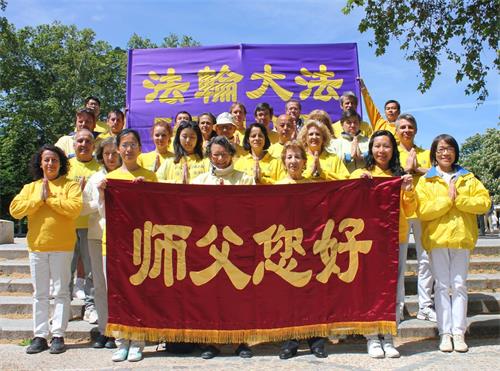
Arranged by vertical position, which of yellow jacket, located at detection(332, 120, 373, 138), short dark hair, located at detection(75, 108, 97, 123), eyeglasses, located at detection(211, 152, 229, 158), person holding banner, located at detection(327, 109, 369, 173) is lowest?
eyeglasses, located at detection(211, 152, 229, 158)

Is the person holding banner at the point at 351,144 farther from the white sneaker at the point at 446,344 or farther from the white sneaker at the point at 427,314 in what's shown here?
the white sneaker at the point at 446,344

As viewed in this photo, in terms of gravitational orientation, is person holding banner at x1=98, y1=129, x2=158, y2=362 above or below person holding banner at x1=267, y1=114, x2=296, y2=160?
below

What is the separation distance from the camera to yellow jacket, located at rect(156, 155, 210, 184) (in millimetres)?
4641

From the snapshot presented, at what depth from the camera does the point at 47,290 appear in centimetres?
428

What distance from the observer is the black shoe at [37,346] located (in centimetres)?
416

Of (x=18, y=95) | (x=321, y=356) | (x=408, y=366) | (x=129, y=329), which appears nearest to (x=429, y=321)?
(x=408, y=366)

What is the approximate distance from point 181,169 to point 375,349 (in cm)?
245

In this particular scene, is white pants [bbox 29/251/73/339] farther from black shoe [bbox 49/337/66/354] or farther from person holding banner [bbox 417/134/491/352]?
person holding banner [bbox 417/134/491/352]

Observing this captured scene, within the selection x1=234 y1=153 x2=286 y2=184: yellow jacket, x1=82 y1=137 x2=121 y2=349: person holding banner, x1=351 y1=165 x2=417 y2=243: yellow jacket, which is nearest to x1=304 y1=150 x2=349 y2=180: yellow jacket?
x1=351 y1=165 x2=417 y2=243: yellow jacket

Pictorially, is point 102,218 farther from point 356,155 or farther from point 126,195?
point 356,155

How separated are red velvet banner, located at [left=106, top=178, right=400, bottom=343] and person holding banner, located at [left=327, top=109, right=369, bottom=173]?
1033mm

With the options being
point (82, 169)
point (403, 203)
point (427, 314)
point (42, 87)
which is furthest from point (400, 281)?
point (42, 87)

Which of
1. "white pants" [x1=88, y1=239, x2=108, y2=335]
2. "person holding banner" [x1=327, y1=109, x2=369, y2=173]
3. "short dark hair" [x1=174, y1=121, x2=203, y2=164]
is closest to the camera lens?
"white pants" [x1=88, y1=239, x2=108, y2=335]

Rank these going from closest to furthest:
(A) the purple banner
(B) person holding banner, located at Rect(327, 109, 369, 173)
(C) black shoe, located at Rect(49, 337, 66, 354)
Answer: (C) black shoe, located at Rect(49, 337, 66, 354)
(B) person holding banner, located at Rect(327, 109, 369, 173)
(A) the purple banner
